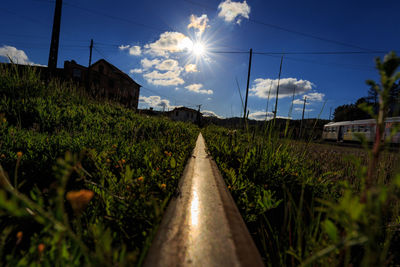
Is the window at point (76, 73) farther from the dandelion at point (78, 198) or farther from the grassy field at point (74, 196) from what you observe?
the dandelion at point (78, 198)

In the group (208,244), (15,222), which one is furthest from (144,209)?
(15,222)

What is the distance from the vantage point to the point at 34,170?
1351 millimetres

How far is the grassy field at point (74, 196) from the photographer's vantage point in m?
0.45

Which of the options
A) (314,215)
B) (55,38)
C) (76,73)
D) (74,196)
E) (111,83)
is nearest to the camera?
(74,196)

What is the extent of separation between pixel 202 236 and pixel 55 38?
1129 centimetres

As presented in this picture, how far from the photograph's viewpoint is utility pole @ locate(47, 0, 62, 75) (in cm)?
826

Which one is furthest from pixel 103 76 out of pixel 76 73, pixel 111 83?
pixel 76 73

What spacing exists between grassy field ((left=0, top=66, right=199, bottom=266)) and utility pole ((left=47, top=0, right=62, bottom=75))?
23.9 ft

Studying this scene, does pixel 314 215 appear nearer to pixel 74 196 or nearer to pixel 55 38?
pixel 74 196

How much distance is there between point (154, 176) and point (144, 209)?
0.47 metres

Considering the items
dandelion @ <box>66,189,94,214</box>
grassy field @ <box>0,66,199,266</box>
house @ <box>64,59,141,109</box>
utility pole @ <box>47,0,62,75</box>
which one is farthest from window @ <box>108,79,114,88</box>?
dandelion @ <box>66,189,94,214</box>

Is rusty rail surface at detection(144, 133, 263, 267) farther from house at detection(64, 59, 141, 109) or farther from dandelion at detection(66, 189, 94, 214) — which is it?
house at detection(64, 59, 141, 109)

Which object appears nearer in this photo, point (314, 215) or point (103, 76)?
point (314, 215)

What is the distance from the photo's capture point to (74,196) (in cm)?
55
